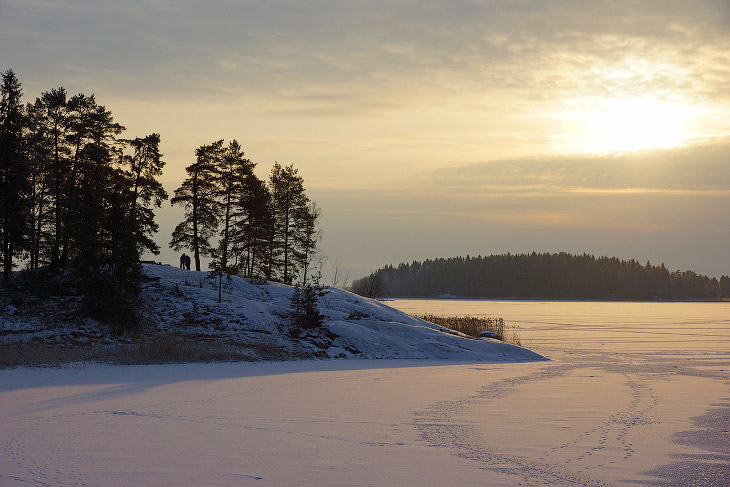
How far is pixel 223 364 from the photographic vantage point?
29891 millimetres

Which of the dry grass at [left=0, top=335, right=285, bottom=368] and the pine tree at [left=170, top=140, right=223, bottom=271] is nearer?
the dry grass at [left=0, top=335, right=285, bottom=368]

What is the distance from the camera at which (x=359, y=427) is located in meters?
14.7

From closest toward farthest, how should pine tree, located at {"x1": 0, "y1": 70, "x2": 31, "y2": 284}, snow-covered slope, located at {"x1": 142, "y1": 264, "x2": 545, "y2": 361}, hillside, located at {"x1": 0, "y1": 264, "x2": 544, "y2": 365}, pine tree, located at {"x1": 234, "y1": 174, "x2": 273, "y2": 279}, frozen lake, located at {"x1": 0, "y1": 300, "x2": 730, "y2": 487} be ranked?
1. frozen lake, located at {"x1": 0, "y1": 300, "x2": 730, "y2": 487}
2. hillside, located at {"x1": 0, "y1": 264, "x2": 544, "y2": 365}
3. snow-covered slope, located at {"x1": 142, "y1": 264, "x2": 545, "y2": 361}
4. pine tree, located at {"x1": 0, "y1": 70, "x2": 31, "y2": 284}
5. pine tree, located at {"x1": 234, "y1": 174, "x2": 273, "y2": 279}

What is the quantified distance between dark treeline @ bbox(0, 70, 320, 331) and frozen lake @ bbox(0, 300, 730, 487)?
14.5 meters

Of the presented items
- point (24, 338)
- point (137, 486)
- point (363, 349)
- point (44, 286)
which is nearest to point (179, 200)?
point (44, 286)

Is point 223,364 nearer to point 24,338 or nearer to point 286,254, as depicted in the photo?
point 24,338

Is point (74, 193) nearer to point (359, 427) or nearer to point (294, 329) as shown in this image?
point (294, 329)

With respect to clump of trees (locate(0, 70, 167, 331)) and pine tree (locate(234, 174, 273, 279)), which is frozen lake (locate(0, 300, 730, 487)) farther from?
pine tree (locate(234, 174, 273, 279))

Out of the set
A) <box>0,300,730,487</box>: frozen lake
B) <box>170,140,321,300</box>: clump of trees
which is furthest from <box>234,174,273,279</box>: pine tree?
<box>0,300,730,487</box>: frozen lake

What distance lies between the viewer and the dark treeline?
40.0 metres

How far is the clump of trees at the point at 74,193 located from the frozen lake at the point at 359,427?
47.9ft

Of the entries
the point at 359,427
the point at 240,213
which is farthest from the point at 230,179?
the point at 359,427

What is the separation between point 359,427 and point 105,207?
106 feet

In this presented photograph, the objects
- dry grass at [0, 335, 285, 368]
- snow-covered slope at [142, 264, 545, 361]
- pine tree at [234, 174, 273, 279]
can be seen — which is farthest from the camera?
pine tree at [234, 174, 273, 279]
